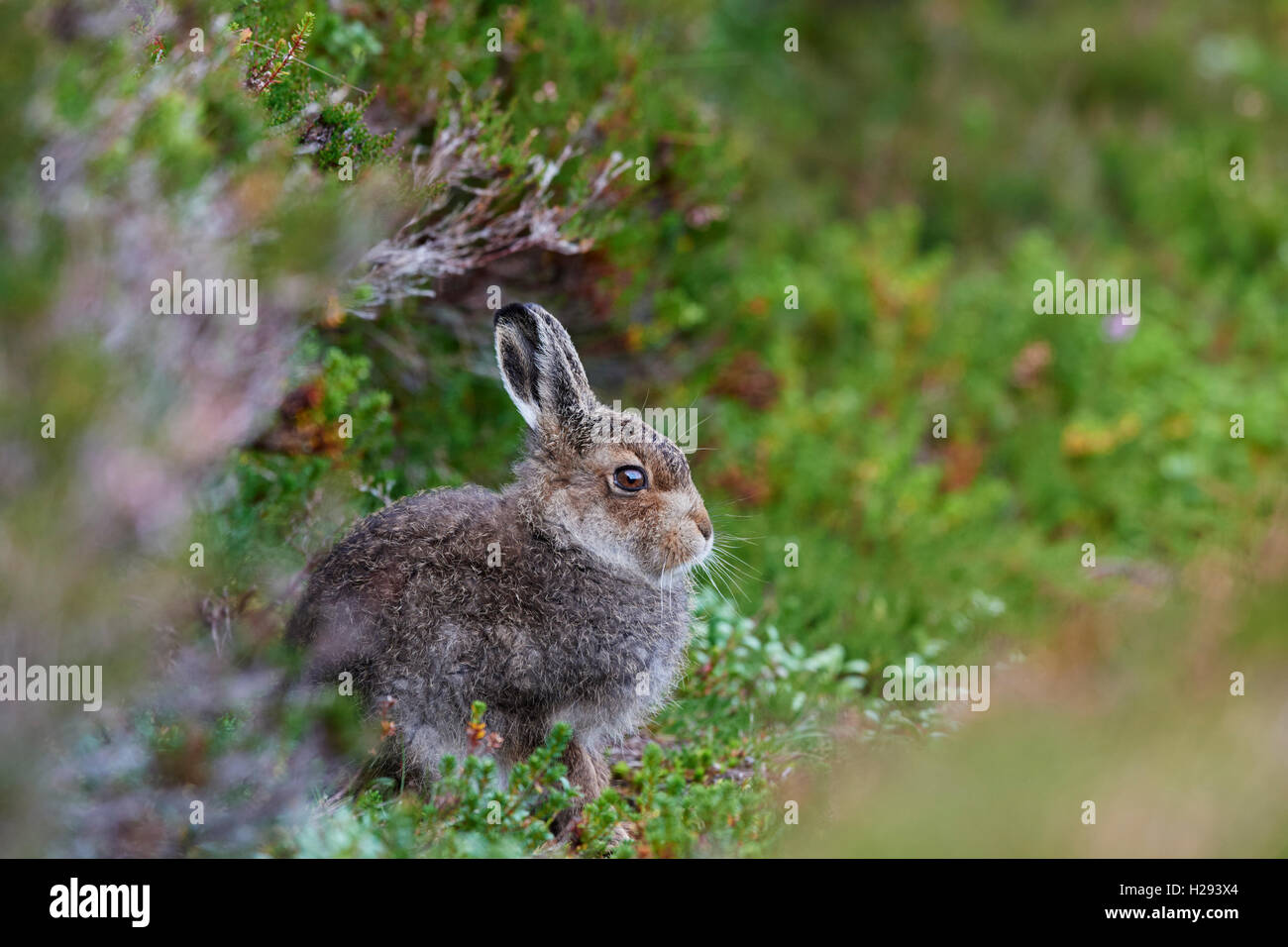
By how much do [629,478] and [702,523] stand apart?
1.25 feet

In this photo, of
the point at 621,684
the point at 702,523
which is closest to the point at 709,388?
the point at 702,523

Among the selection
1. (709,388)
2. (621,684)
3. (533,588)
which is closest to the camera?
(533,588)

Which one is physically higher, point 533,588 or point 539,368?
point 539,368

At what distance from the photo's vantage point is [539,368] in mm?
6145

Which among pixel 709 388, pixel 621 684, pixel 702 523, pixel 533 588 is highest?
pixel 709 388

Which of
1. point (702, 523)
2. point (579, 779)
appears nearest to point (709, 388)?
point (702, 523)

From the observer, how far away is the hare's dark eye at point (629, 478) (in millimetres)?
6074

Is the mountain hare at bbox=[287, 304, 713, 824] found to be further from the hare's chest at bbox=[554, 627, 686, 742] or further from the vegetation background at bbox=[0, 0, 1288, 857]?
the vegetation background at bbox=[0, 0, 1288, 857]

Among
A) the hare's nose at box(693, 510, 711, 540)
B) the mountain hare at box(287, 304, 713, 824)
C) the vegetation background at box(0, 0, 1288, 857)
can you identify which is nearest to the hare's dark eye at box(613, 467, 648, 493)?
the mountain hare at box(287, 304, 713, 824)

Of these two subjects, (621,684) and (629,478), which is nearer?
(621,684)

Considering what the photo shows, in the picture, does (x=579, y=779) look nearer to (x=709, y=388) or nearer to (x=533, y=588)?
(x=533, y=588)

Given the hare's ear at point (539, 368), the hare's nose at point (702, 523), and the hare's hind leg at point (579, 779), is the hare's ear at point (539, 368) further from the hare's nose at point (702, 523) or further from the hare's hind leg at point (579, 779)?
the hare's hind leg at point (579, 779)

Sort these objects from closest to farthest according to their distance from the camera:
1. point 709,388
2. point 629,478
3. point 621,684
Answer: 1. point 621,684
2. point 629,478
3. point 709,388

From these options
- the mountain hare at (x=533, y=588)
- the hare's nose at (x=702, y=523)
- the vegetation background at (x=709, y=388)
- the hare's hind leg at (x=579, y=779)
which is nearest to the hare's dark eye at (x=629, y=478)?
the mountain hare at (x=533, y=588)
